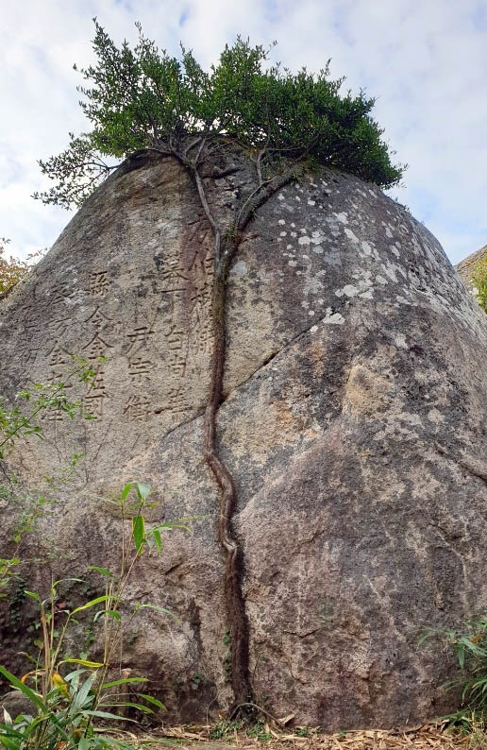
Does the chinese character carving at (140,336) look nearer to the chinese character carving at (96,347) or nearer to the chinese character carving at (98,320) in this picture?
the chinese character carving at (96,347)

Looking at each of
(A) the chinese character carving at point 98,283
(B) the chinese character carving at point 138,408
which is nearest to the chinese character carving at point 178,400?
(B) the chinese character carving at point 138,408

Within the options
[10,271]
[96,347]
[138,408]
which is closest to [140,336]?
[96,347]

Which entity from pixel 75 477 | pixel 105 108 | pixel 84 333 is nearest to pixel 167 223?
pixel 84 333

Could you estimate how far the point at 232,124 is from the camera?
6070 millimetres

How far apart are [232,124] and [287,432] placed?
3.37 m

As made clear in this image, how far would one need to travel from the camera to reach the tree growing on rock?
5703 mm

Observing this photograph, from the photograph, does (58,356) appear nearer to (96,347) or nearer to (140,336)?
(96,347)

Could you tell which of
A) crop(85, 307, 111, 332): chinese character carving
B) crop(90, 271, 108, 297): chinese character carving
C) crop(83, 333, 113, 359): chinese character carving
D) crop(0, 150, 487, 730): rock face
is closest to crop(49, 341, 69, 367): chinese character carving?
crop(0, 150, 487, 730): rock face

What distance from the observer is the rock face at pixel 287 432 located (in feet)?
12.2

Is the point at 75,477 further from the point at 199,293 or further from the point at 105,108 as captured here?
the point at 105,108

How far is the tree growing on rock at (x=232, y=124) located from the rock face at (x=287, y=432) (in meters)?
0.21

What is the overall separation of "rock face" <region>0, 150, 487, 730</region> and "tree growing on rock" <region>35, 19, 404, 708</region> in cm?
21

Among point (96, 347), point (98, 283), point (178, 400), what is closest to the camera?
point (178, 400)

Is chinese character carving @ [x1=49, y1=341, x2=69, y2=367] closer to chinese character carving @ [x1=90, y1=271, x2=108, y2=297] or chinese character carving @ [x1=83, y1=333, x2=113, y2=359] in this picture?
chinese character carving @ [x1=83, y1=333, x2=113, y2=359]
